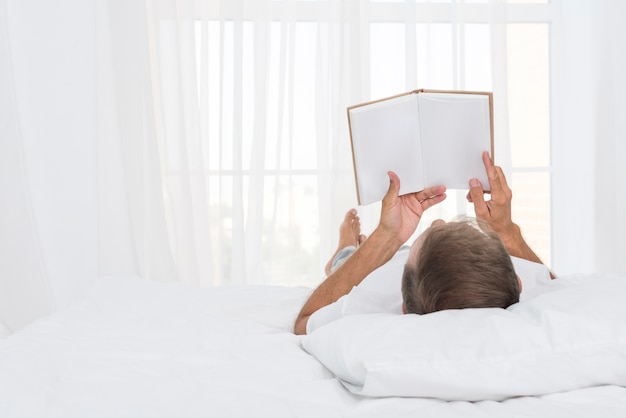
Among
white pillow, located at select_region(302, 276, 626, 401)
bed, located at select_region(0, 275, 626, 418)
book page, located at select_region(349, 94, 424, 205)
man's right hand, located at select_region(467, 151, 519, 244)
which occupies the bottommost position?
bed, located at select_region(0, 275, 626, 418)

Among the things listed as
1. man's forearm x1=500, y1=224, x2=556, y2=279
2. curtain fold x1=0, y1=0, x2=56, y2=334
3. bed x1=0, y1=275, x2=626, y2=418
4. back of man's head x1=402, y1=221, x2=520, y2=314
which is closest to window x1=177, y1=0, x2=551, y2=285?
curtain fold x1=0, y1=0, x2=56, y2=334

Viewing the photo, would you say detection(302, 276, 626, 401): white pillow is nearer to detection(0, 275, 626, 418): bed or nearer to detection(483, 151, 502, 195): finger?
detection(0, 275, 626, 418): bed

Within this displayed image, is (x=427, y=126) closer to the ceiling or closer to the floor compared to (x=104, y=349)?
closer to the ceiling

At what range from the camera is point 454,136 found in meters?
1.48

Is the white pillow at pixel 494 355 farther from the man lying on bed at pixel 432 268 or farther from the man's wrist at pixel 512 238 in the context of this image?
the man's wrist at pixel 512 238

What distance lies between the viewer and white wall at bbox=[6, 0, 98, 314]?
305 cm

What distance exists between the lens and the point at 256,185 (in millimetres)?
3109

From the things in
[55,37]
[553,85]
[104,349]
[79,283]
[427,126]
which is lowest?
[79,283]

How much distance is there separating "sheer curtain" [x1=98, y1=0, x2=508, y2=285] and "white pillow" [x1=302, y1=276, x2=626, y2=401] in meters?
2.20

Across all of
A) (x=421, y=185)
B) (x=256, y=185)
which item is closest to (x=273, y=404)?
(x=421, y=185)

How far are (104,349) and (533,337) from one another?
2.15ft

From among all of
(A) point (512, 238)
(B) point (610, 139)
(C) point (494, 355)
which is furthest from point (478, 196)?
(B) point (610, 139)

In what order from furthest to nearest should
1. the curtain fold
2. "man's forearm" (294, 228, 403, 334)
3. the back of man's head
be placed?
the curtain fold, "man's forearm" (294, 228, 403, 334), the back of man's head

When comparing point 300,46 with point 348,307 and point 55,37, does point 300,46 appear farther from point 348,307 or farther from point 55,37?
point 348,307
